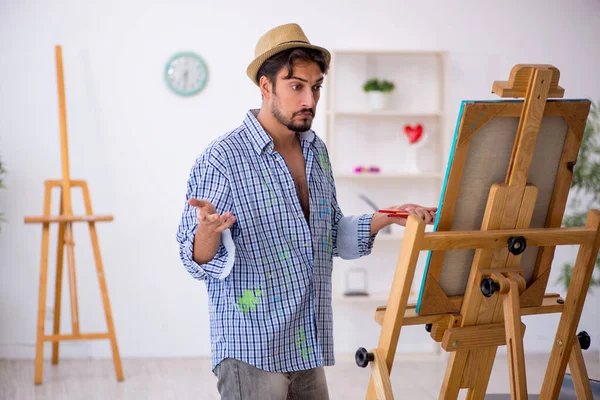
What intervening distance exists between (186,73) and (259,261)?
293 cm

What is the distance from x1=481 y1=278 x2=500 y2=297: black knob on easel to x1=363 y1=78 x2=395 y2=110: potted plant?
284cm

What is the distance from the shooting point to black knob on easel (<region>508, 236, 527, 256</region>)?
5.70 ft

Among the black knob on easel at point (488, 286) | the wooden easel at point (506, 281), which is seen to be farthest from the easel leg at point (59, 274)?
the black knob on easel at point (488, 286)

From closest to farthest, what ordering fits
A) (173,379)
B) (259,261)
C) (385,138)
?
(259,261) < (173,379) < (385,138)

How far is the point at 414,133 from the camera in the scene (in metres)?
4.52

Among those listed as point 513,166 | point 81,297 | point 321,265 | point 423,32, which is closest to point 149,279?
point 81,297

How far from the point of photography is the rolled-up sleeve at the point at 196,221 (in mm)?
1731

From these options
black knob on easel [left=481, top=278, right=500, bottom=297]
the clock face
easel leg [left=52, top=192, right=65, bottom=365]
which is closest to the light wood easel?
easel leg [left=52, top=192, right=65, bottom=365]

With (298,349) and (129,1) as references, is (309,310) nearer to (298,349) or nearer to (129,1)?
(298,349)

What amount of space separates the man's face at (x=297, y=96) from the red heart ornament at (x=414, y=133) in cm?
270

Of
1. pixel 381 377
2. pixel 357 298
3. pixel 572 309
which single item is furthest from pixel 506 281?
pixel 357 298

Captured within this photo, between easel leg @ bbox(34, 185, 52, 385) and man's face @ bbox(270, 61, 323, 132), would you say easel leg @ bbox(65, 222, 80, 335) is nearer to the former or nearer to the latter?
easel leg @ bbox(34, 185, 52, 385)

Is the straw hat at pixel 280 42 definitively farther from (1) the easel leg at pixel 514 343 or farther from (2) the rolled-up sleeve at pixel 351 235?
(1) the easel leg at pixel 514 343

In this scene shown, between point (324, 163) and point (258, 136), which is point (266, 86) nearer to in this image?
point (258, 136)
